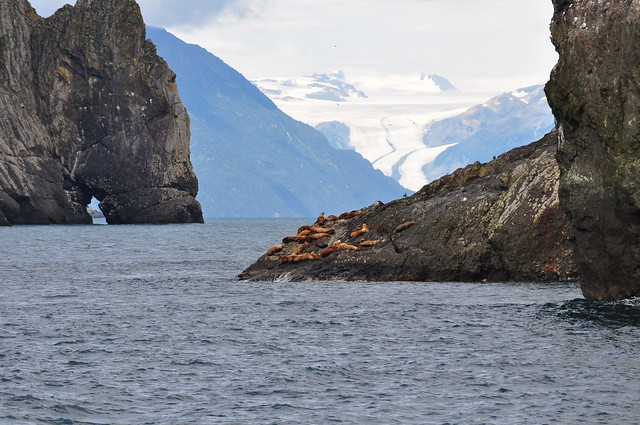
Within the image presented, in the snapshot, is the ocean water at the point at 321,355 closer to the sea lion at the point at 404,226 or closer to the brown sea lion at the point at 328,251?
the brown sea lion at the point at 328,251

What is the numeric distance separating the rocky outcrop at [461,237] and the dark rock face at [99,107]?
109375mm

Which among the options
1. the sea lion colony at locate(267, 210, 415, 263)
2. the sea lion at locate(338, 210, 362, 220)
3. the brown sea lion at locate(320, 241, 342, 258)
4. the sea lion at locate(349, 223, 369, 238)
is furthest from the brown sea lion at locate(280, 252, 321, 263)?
the sea lion at locate(338, 210, 362, 220)

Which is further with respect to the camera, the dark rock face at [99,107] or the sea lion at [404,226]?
the dark rock face at [99,107]

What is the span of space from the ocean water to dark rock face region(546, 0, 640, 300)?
1.61m

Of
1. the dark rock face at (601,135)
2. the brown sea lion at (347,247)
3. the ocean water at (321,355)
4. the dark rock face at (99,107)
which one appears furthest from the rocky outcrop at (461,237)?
the dark rock face at (99,107)

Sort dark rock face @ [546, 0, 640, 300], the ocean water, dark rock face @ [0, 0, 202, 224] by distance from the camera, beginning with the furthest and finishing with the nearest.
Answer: dark rock face @ [0, 0, 202, 224] → dark rock face @ [546, 0, 640, 300] → the ocean water

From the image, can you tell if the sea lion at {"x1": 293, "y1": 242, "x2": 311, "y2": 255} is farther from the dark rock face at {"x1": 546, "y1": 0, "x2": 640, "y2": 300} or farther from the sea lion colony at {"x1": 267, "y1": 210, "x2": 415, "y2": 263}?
the dark rock face at {"x1": 546, "y1": 0, "x2": 640, "y2": 300}

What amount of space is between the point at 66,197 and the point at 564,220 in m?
121

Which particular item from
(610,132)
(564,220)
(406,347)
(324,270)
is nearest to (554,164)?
(564,220)

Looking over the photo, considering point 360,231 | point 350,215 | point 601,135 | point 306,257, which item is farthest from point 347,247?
point 601,135

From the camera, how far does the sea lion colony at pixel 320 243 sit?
51.3 metres

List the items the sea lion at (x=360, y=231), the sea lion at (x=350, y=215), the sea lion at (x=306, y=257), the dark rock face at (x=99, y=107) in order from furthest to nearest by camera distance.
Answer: the dark rock face at (x=99, y=107) < the sea lion at (x=350, y=215) < the sea lion at (x=360, y=231) < the sea lion at (x=306, y=257)

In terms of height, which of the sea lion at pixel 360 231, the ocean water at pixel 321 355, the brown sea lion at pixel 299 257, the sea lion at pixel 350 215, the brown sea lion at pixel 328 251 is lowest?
the ocean water at pixel 321 355

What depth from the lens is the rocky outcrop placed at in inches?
1855
